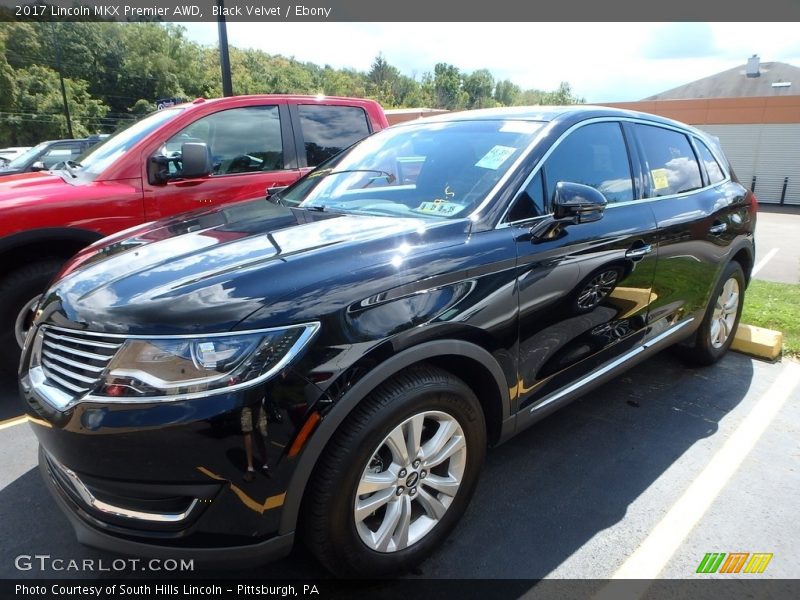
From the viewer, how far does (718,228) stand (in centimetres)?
376

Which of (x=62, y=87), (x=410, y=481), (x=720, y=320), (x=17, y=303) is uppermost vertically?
(x=62, y=87)

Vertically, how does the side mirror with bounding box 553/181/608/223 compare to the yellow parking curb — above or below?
above

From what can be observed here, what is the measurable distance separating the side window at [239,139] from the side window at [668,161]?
3.02 metres

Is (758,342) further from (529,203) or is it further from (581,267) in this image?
(529,203)

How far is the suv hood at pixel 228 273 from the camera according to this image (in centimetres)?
171

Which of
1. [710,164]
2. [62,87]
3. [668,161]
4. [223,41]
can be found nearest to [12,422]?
[668,161]

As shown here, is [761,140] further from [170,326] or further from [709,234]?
[170,326]

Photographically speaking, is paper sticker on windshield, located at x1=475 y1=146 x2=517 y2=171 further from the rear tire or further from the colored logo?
the rear tire

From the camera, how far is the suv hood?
171cm

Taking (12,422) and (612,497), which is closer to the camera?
(612,497)

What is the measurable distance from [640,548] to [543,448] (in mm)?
814

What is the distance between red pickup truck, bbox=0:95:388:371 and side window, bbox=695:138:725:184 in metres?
3.13

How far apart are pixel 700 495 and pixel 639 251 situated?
129cm

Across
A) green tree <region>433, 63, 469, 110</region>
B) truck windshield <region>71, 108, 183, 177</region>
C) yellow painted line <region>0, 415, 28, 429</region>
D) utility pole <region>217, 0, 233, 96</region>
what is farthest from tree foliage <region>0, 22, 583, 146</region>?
yellow painted line <region>0, 415, 28, 429</region>
